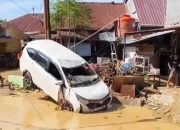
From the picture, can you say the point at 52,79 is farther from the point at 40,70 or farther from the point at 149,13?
the point at 149,13

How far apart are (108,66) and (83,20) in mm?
12942

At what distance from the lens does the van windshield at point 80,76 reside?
663 inches

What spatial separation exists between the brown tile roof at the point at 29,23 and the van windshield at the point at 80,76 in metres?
21.9

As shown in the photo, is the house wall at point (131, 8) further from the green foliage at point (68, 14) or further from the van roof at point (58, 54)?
the van roof at point (58, 54)

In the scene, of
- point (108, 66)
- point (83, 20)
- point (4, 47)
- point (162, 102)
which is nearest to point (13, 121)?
point (162, 102)

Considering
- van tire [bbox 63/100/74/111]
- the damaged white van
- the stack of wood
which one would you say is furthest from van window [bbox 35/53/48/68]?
the stack of wood

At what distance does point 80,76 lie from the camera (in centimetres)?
1742

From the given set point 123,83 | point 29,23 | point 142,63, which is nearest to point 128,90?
point 123,83

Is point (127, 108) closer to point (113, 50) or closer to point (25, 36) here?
point (113, 50)

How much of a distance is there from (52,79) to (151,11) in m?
15.9

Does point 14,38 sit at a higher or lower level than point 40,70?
higher

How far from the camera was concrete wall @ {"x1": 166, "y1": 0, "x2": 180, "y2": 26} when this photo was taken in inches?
871

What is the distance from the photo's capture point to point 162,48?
24.0 m

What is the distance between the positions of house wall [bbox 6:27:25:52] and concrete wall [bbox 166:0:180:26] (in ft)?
58.8
